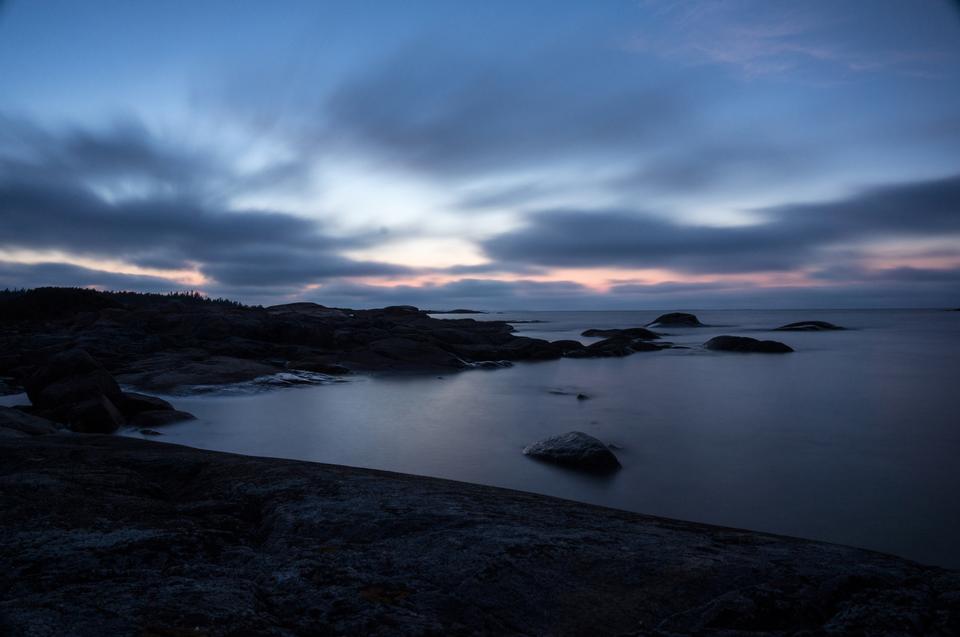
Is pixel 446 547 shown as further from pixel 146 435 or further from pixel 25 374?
pixel 25 374

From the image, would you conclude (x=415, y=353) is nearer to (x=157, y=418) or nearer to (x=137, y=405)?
(x=137, y=405)

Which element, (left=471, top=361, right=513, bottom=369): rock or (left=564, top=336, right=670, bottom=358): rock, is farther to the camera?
(left=564, top=336, right=670, bottom=358): rock

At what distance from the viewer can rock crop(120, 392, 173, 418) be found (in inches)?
414

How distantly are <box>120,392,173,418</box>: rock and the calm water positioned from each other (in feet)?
3.32

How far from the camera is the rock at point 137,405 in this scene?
34.5 feet

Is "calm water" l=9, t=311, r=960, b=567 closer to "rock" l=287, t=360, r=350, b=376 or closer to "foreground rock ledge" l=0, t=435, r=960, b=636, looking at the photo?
"rock" l=287, t=360, r=350, b=376

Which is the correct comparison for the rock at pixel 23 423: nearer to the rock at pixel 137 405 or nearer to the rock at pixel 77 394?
the rock at pixel 77 394

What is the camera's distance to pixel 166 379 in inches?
587

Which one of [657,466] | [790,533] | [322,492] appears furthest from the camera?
[657,466]

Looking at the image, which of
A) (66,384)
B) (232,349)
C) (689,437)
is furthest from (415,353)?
(689,437)

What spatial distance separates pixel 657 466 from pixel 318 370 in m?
13.4

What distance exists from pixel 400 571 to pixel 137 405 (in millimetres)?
10397

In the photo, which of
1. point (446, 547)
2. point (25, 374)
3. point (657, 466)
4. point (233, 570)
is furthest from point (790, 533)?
point (25, 374)

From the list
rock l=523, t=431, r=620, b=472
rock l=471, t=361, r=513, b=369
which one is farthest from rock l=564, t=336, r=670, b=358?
rock l=523, t=431, r=620, b=472
